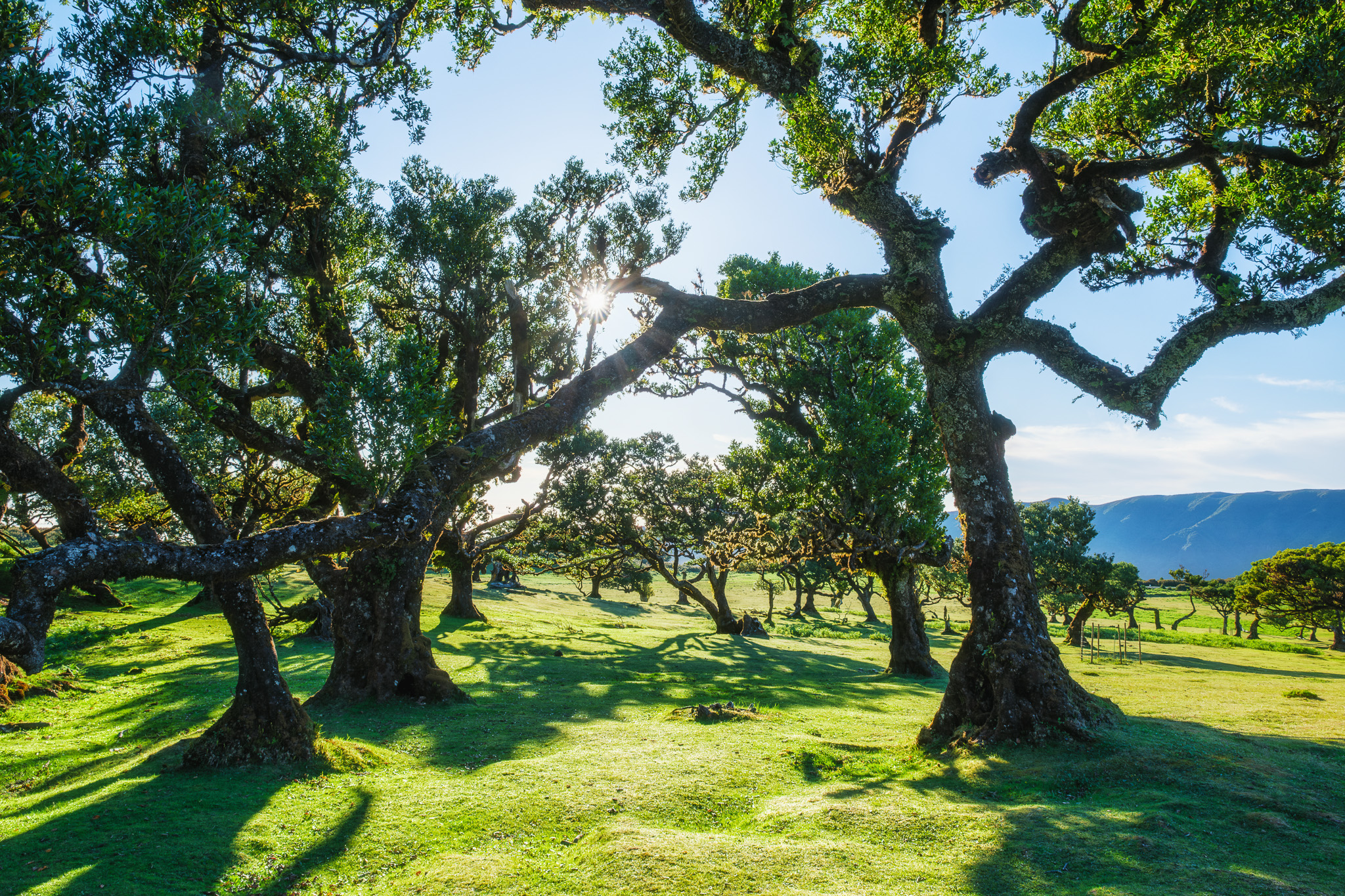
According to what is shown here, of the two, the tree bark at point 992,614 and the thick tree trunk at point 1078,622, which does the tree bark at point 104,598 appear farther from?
the thick tree trunk at point 1078,622

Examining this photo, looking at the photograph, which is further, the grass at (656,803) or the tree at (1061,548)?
the tree at (1061,548)

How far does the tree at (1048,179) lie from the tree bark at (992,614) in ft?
0.09

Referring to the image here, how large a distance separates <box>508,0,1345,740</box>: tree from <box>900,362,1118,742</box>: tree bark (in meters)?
0.03

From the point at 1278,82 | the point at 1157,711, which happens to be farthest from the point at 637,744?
the point at 1278,82

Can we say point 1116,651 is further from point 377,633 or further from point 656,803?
point 377,633

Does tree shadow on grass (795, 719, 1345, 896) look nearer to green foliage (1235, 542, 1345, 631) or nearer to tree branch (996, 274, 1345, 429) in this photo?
tree branch (996, 274, 1345, 429)

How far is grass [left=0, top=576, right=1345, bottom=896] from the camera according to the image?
15.9 feet

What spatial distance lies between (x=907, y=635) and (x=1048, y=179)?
16.0m

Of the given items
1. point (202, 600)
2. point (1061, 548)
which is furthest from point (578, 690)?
point (1061, 548)

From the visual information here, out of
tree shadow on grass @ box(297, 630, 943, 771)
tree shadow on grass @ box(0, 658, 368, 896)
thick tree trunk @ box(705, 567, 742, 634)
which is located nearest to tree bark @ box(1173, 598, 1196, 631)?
thick tree trunk @ box(705, 567, 742, 634)

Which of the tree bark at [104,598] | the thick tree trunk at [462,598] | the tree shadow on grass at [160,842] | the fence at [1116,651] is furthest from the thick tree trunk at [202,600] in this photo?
the fence at [1116,651]

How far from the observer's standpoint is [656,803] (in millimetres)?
6867

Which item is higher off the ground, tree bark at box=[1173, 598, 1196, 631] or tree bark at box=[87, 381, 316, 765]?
tree bark at box=[87, 381, 316, 765]

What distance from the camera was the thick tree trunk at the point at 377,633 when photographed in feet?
43.3
